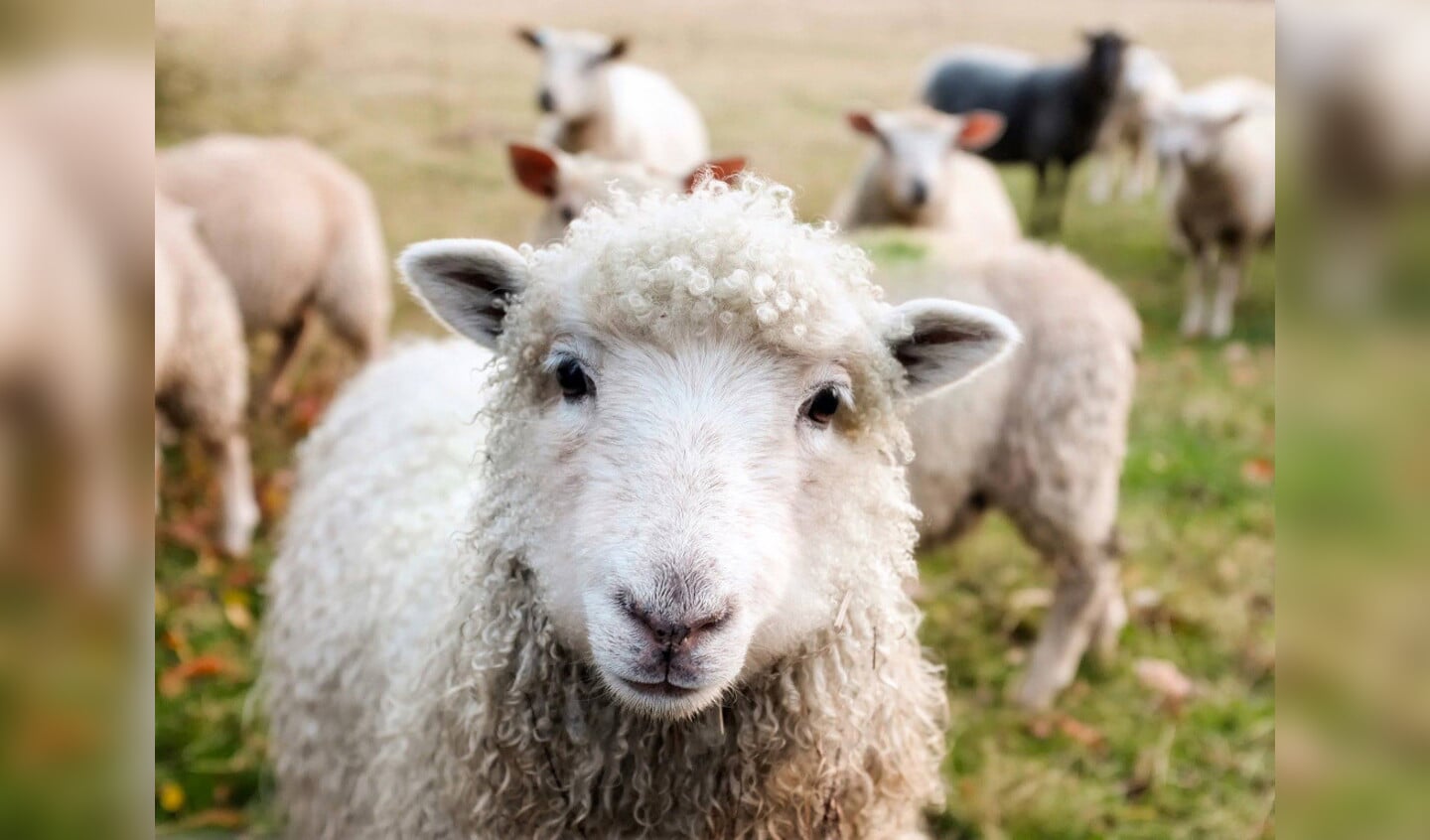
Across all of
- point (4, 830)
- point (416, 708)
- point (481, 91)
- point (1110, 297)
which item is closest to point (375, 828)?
point (416, 708)

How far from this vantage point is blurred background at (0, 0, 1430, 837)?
2.83 ft

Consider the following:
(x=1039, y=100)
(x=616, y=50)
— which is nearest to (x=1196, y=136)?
(x=1039, y=100)

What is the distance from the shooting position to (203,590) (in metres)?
4.37

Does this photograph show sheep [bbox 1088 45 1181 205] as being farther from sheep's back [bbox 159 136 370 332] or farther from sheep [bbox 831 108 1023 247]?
sheep's back [bbox 159 136 370 332]

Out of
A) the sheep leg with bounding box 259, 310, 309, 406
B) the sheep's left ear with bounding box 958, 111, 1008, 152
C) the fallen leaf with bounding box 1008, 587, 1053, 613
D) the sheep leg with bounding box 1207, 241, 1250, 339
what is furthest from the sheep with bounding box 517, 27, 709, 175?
the sheep leg with bounding box 1207, 241, 1250, 339

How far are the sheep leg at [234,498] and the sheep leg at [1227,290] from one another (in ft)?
20.1

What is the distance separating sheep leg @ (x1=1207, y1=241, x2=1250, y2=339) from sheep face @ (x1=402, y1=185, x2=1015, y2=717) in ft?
20.5

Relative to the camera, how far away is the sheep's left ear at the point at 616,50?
245 inches

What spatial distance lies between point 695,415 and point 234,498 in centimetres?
370

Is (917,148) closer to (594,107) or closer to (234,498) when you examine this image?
(594,107)

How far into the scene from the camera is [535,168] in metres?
4.51

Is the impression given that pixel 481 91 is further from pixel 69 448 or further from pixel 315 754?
pixel 69 448

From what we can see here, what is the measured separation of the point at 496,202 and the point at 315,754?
5.85 m

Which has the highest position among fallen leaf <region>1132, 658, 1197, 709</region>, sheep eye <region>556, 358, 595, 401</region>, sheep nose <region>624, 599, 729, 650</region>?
sheep eye <region>556, 358, 595, 401</region>
